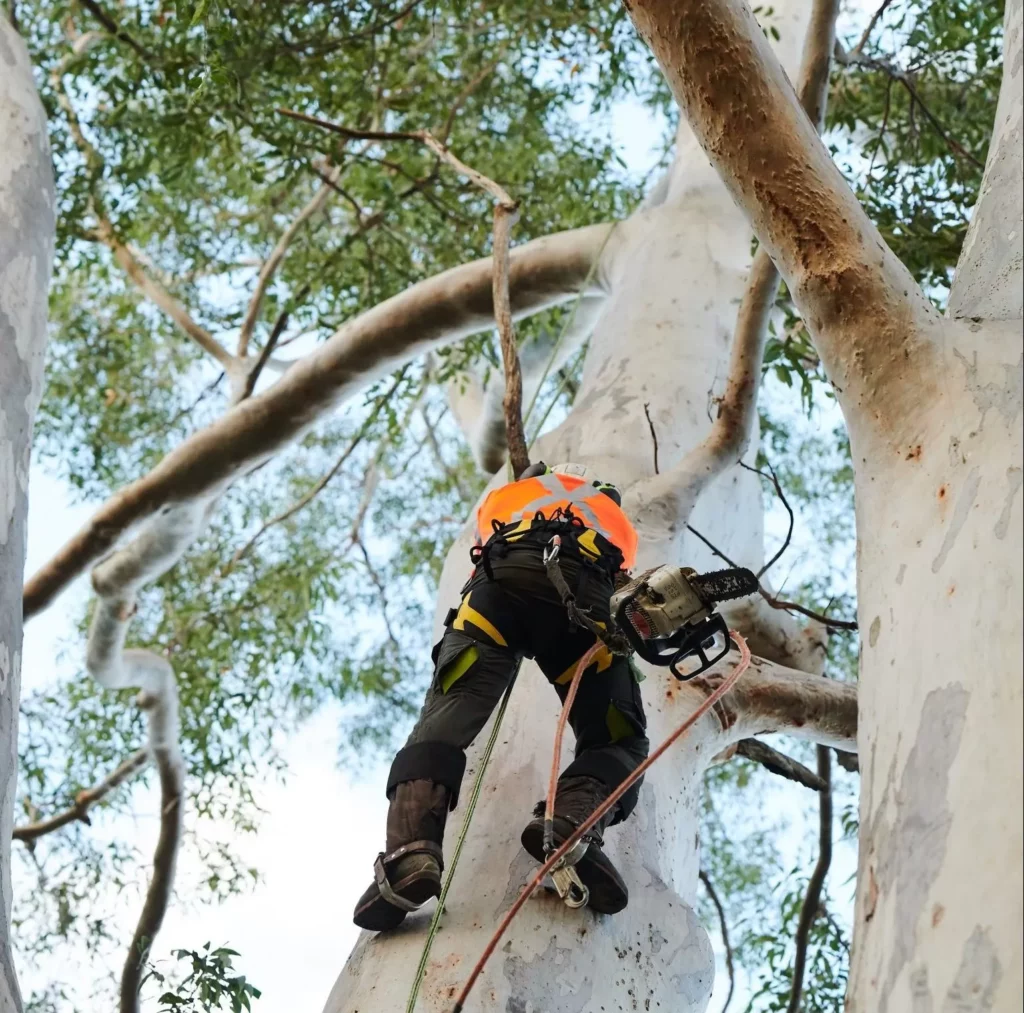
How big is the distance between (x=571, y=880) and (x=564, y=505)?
893mm

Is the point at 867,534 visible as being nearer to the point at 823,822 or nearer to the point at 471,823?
the point at 471,823

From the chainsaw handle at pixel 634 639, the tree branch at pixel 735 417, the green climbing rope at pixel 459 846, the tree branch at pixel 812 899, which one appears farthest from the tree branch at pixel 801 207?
the tree branch at pixel 812 899

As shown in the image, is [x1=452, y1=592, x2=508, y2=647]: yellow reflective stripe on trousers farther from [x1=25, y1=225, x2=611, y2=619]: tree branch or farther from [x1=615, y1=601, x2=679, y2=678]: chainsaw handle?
[x1=25, y1=225, x2=611, y2=619]: tree branch

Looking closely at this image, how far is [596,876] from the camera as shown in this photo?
230cm

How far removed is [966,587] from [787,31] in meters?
5.05

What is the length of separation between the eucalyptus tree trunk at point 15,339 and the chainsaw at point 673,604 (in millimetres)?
1026

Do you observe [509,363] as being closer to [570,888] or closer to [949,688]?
[570,888]

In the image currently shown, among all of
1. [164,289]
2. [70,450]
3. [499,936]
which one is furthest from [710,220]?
[70,450]

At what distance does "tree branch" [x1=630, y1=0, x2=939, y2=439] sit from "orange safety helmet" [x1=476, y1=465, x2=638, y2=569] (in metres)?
0.89

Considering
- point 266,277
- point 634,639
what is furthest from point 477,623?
point 266,277

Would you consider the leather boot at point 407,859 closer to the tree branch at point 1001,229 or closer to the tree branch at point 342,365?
the tree branch at point 1001,229

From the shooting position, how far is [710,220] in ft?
16.6

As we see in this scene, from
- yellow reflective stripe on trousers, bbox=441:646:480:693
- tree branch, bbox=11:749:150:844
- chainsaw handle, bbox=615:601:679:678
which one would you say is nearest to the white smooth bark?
chainsaw handle, bbox=615:601:679:678

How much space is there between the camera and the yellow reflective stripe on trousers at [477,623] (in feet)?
8.86
